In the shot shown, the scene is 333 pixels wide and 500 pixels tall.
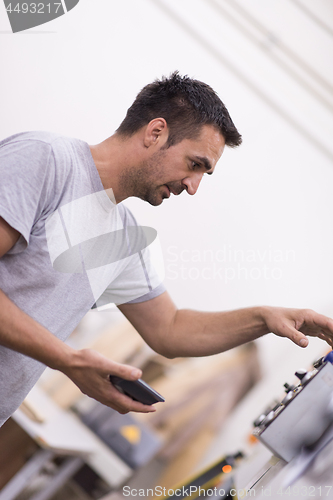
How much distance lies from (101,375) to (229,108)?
1294 millimetres

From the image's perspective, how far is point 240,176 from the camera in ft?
5.43

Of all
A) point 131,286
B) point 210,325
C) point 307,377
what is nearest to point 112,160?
point 131,286

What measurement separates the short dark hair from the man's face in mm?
19

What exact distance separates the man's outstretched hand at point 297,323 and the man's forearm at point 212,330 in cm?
4

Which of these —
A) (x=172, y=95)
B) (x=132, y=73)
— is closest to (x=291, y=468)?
(x=172, y=95)

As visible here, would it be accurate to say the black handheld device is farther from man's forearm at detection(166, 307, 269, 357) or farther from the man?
man's forearm at detection(166, 307, 269, 357)

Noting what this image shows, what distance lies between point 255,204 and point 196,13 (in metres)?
0.80

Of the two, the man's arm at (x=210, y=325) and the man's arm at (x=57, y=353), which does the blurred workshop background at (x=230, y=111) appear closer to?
the man's arm at (x=210, y=325)

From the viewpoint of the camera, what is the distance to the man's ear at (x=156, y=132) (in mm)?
964

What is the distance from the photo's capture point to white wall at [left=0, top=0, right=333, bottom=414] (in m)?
1.56

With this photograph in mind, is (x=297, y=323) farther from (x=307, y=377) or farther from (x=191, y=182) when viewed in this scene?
(x=191, y=182)

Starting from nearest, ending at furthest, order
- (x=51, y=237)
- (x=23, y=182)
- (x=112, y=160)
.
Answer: (x=23, y=182) → (x=51, y=237) → (x=112, y=160)

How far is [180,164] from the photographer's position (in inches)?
38.2

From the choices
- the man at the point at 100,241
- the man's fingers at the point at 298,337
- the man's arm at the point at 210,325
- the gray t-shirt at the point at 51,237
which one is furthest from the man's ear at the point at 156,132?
the man's fingers at the point at 298,337
